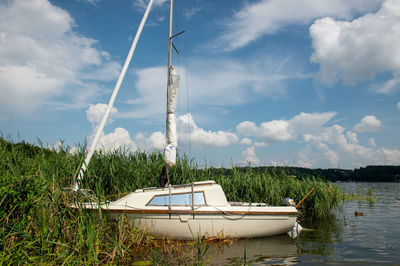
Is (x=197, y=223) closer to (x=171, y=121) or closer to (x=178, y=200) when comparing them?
(x=178, y=200)

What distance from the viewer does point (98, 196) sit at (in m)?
5.64

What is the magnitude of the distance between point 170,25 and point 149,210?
665 centimetres

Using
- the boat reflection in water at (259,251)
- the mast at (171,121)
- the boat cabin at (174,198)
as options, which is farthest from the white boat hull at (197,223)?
the mast at (171,121)

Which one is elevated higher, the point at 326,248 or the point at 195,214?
the point at 195,214

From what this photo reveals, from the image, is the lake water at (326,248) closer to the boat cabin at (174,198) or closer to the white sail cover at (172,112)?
the boat cabin at (174,198)

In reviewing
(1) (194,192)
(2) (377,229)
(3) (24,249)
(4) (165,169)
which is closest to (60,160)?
(4) (165,169)

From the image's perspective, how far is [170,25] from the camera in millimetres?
10484

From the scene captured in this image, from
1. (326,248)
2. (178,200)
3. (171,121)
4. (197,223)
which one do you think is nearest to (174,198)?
(178,200)

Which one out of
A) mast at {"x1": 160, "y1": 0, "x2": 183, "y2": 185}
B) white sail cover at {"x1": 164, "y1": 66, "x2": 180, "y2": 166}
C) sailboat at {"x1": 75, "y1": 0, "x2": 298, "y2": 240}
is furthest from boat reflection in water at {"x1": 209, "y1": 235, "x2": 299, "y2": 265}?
white sail cover at {"x1": 164, "y1": 66, "x2": 180, "y2": 166}

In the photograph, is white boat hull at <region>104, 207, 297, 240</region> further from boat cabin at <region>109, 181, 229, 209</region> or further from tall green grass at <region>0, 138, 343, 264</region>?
tall green grass at <region>0, 138, 343, 264</region>

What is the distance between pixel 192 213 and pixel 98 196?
11.3ft

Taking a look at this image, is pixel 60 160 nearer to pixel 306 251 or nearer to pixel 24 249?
pixel 24 249

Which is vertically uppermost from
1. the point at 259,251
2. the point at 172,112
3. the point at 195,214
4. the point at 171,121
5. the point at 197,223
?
the point at 172,112

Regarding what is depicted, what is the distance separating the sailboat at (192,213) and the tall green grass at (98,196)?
1.90 feet
